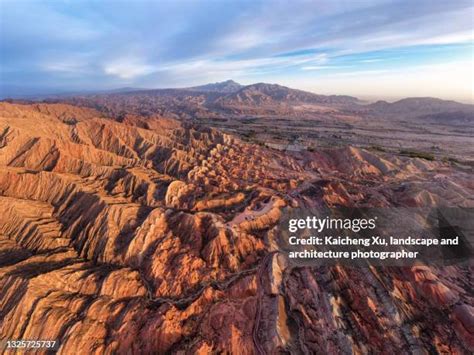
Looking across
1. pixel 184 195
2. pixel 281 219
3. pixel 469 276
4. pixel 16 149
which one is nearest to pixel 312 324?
pixel 281 219

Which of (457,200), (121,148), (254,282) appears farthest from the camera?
(121,148)

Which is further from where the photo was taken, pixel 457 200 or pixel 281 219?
pixel 457 200

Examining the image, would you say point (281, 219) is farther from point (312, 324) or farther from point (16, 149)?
point (16, 149)

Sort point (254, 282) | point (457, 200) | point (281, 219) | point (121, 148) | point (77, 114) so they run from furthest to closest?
point (77, 114) → point (121, 148) → point (457, 200) → point (281, 219) → point (254, 282)

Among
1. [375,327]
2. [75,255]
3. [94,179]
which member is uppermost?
[94,179]

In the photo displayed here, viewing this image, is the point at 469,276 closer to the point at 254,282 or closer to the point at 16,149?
the point at 254,282

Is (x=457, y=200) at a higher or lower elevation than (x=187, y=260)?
lower
